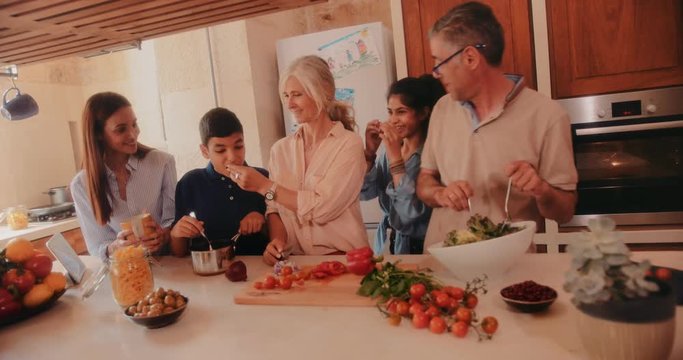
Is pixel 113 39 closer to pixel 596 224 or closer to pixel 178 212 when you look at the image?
pixel 178 212

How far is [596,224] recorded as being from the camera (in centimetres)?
71

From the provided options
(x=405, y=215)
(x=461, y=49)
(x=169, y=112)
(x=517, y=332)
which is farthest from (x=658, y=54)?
(x=169, y=112)

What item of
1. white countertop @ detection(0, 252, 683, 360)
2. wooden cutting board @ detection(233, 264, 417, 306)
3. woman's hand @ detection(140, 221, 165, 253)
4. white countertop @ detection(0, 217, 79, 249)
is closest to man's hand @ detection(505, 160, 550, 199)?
white countertop @ detection(0, 252, 683, 360)

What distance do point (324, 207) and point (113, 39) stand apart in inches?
33.7

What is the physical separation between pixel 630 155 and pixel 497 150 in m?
0.89

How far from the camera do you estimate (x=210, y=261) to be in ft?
4.78

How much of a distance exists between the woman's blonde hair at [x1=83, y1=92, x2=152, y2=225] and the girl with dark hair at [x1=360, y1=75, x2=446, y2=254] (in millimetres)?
942

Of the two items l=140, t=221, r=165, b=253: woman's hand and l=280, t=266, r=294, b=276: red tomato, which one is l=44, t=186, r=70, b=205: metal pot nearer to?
l=140, t=221, r=165, b=253: woman's hand

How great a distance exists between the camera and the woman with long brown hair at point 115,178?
176 cm

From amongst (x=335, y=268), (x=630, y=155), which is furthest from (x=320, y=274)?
(x=630, y=155)

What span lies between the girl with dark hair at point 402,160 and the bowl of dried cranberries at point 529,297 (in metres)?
0.69

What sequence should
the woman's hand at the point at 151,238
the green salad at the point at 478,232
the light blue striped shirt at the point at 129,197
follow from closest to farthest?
the green salad at the point at 478,232
the woman's hand at the point at 151,238
the light blue striped shirt at the point at 129,197

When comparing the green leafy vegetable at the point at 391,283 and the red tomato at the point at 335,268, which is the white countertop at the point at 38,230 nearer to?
the red tomato at the point at 335,268

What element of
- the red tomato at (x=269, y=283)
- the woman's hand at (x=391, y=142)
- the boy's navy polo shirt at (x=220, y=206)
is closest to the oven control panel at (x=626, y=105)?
the woman's hand at (x=391, y=142)
